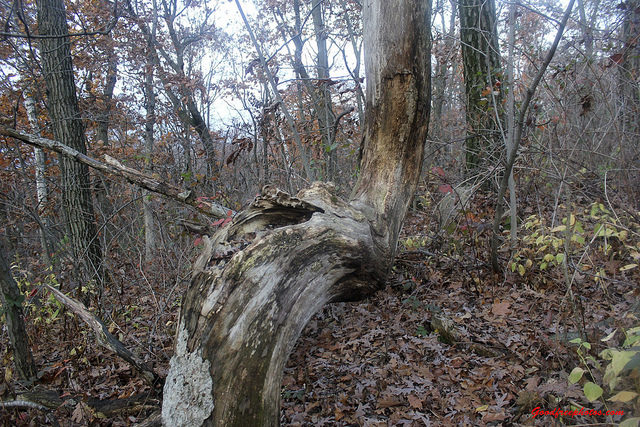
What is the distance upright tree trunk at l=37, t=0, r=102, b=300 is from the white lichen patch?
482cm

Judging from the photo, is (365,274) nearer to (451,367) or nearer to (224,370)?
→ (451,367)

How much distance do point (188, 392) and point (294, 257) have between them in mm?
1014

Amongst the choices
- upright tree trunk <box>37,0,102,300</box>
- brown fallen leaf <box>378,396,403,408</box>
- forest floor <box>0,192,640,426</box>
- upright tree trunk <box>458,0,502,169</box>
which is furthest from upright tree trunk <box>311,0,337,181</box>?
upright tree trunk <box>37,0,102,300</box>

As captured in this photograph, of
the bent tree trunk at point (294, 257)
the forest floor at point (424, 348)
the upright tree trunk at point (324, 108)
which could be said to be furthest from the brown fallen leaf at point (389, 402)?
the upright tree trunk at point (324, 108)

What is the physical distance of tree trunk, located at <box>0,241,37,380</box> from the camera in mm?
3246

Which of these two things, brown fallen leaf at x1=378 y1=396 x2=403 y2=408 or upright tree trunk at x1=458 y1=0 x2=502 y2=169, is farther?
upright tree trunk at x1=458 y1=0 x2=502 y2=169

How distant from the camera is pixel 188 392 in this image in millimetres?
2068

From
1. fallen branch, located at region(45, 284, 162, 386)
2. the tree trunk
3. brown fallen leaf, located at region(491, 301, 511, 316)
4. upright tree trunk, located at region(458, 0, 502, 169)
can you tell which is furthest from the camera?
upright tree trunk, located at region(458, 0, 502, 169)

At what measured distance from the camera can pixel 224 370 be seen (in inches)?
Answer: 81.6

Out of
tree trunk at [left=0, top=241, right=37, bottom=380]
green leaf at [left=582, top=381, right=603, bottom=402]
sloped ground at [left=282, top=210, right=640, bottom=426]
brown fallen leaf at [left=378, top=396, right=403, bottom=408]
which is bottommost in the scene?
brown fallen leaf at [left=378, top=396, right=403, bottom=408]

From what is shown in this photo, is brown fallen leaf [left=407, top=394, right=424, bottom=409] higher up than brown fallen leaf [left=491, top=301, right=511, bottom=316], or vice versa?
brown fallen leaf [left=491, top=301, right=511, bottom=316]

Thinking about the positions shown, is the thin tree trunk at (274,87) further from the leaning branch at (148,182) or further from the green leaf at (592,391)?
the green leaf at (592,391)

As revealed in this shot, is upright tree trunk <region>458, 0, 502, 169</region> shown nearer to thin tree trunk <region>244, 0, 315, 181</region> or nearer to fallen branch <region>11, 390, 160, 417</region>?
thin tree trunk <region>244, 0, 315, 181</region>

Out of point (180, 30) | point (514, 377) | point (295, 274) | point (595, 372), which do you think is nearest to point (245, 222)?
point (295, 274)
